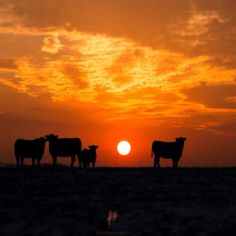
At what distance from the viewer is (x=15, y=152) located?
3328cm

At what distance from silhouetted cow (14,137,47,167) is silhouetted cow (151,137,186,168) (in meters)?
8.02

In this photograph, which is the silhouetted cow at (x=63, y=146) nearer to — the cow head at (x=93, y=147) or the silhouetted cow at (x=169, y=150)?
the silhouetted cow at (x=169, y=150)

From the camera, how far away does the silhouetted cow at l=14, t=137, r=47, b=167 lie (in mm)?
32938

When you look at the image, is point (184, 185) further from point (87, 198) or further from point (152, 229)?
point (152, 229)

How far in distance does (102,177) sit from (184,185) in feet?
11.9

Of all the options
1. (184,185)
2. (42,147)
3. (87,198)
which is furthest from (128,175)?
(42,147)

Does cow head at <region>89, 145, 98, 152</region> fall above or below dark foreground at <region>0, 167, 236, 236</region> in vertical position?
above

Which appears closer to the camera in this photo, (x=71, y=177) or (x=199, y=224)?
(x=199, y=224)

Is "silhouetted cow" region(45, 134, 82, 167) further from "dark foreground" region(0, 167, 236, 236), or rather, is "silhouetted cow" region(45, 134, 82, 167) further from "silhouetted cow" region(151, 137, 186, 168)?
"dark foreground" region(0, 167, 236, 236)

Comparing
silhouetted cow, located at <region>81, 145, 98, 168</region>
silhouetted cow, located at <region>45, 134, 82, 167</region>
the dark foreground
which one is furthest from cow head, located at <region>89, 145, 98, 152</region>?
the dark foreground

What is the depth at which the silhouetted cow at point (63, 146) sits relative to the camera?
33344 mm

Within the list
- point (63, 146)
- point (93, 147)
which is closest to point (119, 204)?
point (63, 146)

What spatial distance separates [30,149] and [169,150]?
966 centimetres

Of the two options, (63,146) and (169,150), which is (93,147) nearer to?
(63,146)
